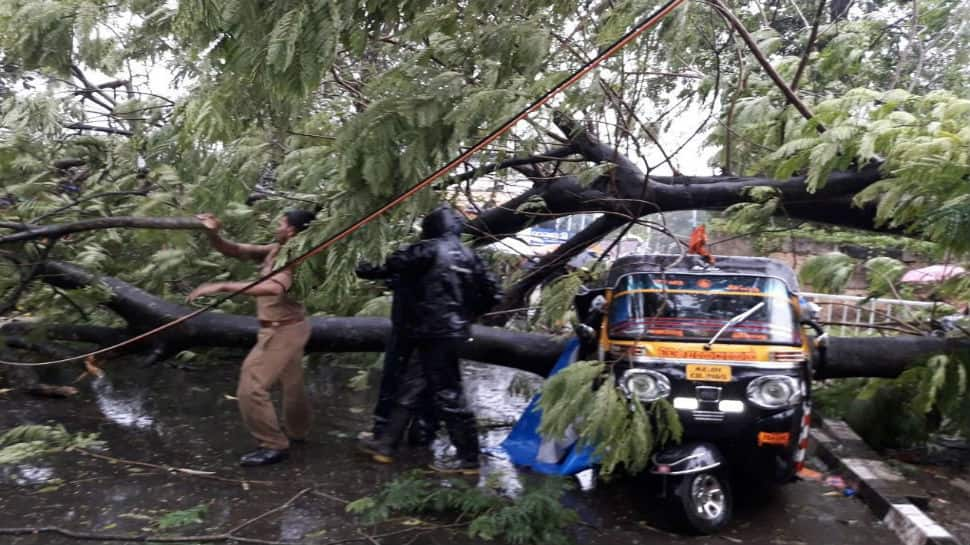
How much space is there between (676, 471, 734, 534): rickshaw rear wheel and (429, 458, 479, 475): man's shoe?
160 cm

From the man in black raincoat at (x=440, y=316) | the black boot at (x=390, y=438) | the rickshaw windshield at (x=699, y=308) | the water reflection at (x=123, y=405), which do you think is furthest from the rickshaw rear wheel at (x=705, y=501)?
the water reflection at (x=123, y=405)

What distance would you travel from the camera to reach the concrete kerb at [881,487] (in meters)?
5.44

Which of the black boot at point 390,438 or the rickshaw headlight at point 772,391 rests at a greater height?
the rickshaw headlight at point 772,391

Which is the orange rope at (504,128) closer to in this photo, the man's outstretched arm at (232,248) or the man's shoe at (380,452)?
the man's outstretched arm at (232,248)

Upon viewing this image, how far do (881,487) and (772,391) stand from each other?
4.89 feet

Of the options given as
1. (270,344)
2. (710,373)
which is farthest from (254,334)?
(710,373)

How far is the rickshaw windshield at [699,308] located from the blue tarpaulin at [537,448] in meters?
0.69

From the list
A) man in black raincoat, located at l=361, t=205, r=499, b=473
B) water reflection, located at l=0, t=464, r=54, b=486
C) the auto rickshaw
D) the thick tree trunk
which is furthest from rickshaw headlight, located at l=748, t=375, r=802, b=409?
water reflection, located at l=0, t=464, r=54, b=486

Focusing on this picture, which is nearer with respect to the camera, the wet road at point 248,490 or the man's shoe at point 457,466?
the wet road at point 248,490

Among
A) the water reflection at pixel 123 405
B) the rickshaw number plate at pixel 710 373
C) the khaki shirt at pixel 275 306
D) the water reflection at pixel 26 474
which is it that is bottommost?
the water reflection at pixel 26 474

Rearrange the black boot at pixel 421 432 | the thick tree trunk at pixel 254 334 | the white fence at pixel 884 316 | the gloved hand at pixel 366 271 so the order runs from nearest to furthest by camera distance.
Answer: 1. the gloved hand at pixel 366 271
2. the black boot at pixel 421 432
3. the thick tree trunk at pixel 254 334
4. the white fence at pixel 884 316

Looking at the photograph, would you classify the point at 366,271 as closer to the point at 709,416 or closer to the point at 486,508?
the point at 486,508

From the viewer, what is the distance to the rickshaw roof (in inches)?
249

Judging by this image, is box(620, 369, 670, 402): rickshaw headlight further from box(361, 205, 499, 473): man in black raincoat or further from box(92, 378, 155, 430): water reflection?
box(92, 378, 155, 430): water reflection
